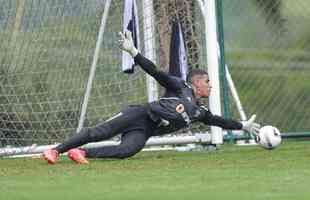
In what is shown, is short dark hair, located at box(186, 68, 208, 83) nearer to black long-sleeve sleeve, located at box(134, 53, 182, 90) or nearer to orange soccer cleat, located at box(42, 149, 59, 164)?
black long-sleeve sleeve, located at box(134, 53, 182, 90)

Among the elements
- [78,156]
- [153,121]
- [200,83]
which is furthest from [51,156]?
[200,83]

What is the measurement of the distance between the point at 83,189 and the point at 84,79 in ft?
14.4

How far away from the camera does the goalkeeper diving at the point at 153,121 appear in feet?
32.3

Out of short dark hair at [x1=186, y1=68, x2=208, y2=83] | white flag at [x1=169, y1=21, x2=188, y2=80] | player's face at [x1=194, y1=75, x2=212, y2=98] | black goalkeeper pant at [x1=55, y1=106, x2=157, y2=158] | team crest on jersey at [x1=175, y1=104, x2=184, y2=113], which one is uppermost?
white flag at [x1=169, y1=21, x2=188, y2=80]

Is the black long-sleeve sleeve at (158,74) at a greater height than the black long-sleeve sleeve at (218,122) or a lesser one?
greater

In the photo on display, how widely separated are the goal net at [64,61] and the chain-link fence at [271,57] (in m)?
1.54

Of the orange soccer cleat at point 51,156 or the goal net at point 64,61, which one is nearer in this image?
the orange soccer cleat at point 51,156

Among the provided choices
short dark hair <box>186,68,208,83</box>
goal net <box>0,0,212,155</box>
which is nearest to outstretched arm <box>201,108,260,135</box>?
short dark hair <box>186,68,208,83</box>

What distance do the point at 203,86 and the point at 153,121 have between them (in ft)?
1.94

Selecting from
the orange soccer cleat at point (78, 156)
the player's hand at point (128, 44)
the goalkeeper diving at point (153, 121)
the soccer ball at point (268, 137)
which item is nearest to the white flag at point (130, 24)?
the goalkeeper diving at point (153, 121)

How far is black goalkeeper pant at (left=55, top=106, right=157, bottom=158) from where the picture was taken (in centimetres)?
984

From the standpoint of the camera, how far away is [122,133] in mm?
10039

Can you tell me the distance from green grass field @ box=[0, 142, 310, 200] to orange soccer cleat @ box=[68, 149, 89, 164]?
9cm

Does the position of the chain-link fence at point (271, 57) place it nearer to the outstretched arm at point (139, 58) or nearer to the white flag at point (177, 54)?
the white flag at point (177, 54)
